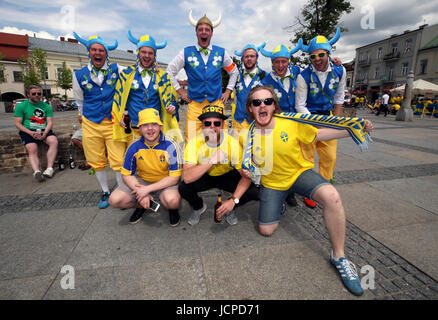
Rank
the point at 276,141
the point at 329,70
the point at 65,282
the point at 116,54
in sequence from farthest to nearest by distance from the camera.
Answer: the point at 116,54 → the point at 329,70 → the point at 276,141 → the point at 65,282

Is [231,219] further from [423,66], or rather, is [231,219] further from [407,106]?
[423,66]

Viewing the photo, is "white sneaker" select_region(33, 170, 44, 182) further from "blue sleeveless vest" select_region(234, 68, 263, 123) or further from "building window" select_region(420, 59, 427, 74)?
"building window" select_region(420, 59, 427, 74)

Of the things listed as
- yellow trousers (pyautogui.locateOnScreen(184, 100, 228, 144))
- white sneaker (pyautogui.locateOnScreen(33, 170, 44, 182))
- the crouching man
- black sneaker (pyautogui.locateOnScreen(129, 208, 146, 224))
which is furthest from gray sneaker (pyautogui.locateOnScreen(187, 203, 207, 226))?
white sneaker (pyautogui.locateOnScreen(33, 170, 44, 182))

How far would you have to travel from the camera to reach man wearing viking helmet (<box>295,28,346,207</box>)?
310 centimetres

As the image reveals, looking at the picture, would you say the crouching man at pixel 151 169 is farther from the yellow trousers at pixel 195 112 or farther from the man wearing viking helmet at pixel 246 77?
the man wearing viking helmet at pixel 246 77

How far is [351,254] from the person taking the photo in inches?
87.1

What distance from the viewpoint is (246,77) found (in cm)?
376

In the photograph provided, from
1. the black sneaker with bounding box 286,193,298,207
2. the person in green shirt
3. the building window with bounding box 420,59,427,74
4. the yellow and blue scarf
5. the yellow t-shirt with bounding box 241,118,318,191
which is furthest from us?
the building window with bounding box 420,59,427,74

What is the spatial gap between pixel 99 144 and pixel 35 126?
244cm

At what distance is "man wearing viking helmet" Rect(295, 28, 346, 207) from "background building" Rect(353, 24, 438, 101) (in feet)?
122

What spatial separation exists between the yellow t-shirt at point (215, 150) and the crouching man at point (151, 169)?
18 cm

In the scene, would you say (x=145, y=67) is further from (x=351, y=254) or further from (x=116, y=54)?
(x=116, y=54)
